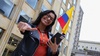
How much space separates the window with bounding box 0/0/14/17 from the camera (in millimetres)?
18141

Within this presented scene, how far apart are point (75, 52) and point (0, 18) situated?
1460 inches

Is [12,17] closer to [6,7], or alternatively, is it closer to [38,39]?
[6,7]

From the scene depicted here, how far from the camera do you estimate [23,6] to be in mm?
21000

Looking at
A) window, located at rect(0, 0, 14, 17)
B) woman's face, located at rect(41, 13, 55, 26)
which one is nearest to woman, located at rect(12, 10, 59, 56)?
woman's face, located at rect(41, 13, 55, 26)

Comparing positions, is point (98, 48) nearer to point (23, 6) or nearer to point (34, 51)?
point (23, 6)

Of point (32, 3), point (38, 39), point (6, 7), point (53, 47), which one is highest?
point (32, 3)

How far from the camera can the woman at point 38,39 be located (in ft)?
9.04

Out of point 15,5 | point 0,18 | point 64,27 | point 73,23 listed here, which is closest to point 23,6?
point 15,5

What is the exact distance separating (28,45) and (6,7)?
54.2 ft

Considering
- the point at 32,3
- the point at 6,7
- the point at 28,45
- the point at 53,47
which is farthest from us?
the point at 32,3

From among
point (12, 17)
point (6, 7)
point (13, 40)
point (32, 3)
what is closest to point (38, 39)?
point (6, 7)

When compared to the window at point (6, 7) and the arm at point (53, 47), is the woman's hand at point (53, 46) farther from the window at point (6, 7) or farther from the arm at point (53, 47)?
the window at point (6, 7)

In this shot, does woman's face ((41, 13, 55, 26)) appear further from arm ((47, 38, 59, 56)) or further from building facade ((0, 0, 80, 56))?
building facade ((0, 0, 80, 56))

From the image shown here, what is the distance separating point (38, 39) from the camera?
2.86 m
